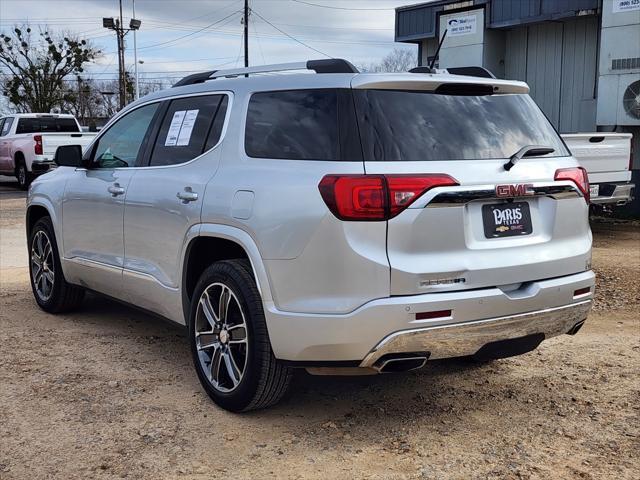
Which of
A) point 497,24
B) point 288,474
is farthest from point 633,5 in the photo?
point 288,474

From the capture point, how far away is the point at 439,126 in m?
3.74

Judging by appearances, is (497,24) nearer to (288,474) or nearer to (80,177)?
(80,177)

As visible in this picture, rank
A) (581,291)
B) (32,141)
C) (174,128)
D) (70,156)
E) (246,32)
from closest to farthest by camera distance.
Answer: (581,291)
(174,128)
(70,156)
(32,141)
(246,32)

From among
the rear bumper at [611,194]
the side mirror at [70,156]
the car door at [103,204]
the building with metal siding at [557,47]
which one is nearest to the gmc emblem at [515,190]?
the car door at [103,204]

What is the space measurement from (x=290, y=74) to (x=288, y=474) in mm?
2142

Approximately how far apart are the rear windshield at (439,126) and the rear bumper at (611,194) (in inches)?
254

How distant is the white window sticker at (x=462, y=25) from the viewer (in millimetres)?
18422

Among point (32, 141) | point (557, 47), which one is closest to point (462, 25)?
point (557, 47)

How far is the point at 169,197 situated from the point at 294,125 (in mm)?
1067

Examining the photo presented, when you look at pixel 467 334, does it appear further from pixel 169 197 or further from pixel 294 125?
pixel 169 197

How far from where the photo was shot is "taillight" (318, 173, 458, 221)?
341 centimetres

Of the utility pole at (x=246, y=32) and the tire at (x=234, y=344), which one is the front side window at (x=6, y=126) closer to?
the tire at (x=234, y=344)

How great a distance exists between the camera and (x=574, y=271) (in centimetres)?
402

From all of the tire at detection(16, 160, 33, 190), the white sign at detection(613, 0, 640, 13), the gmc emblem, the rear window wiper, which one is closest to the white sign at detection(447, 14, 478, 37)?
the white sign at detection(613, 0, 640, 13)
